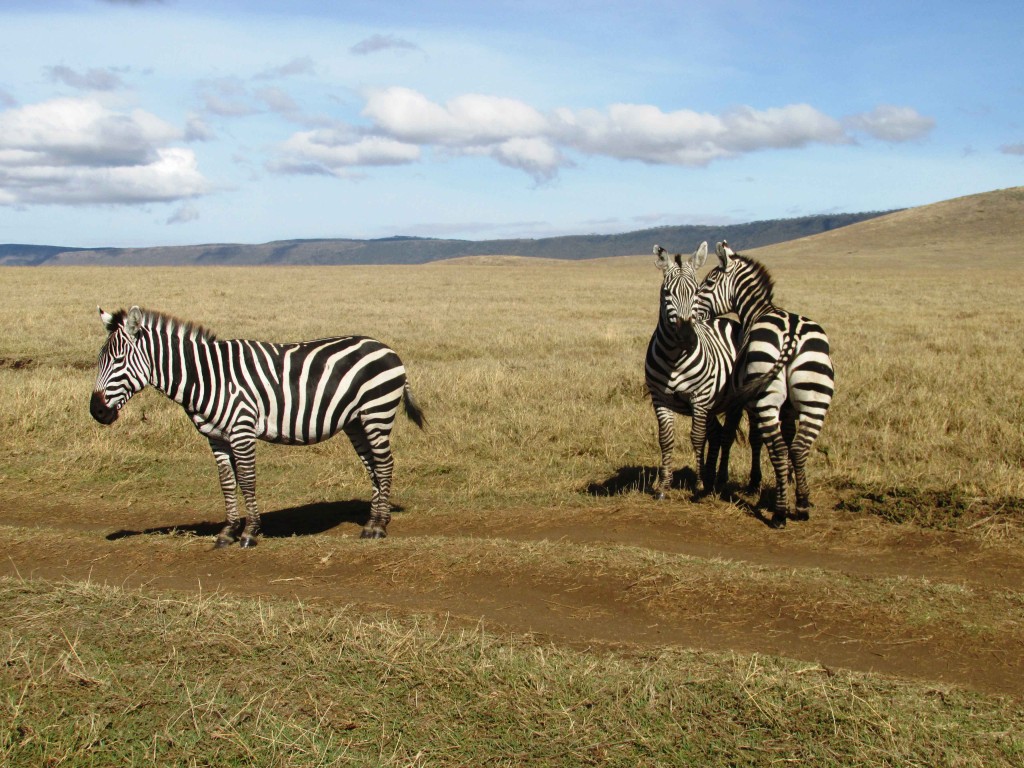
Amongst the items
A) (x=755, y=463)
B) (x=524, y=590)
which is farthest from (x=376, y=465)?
(x=755, y=463)

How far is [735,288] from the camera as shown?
972 centimetres

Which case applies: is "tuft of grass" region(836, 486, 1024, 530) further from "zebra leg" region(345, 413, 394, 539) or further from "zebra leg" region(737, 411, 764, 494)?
"zebra leg" region(345, 413, 394, 539)

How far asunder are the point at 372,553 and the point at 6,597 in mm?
2571

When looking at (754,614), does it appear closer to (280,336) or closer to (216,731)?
(216,731)

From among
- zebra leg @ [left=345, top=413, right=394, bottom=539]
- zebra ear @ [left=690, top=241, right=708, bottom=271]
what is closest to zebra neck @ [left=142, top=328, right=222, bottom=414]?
zebra leg @ [left=345, top=413, right=394, bottom=539]

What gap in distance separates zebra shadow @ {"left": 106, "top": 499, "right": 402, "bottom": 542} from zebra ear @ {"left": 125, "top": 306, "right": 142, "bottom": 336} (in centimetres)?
189

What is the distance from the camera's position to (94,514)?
9633 millimetres

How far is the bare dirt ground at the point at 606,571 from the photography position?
547cm

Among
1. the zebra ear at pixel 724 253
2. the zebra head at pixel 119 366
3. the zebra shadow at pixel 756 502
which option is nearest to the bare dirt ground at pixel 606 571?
the zebra shadow at pixel 756 502

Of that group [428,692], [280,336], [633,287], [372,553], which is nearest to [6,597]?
[372,553]

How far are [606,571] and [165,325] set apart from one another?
467 centimetres

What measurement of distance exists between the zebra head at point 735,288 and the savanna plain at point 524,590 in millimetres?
1980

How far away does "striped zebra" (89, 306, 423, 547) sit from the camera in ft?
26.5

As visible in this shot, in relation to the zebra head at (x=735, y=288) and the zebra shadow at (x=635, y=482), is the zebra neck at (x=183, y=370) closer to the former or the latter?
the zebra shadow at (x=635, y=482)
